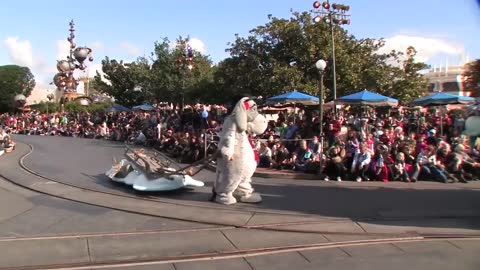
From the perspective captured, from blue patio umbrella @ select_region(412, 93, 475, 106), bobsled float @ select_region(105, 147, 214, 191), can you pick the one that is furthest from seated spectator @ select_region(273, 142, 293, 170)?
blue patio umbrella @ select_region(412, 93, 475, 106)

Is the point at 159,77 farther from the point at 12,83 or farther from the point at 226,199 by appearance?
the point at 12,83

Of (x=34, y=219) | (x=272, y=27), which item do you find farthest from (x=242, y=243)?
(x=272, y=27)

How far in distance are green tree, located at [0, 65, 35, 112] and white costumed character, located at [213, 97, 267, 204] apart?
86459mm

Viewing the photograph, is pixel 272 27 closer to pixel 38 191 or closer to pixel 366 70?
pixel 366 70

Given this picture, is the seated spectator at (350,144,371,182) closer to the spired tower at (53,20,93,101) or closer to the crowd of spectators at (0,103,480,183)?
the crowd of spectators at (0,103,480,183)

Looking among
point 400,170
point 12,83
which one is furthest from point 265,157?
point 12,83

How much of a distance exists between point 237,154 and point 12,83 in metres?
93.2

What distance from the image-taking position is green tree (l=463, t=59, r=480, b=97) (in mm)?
8828

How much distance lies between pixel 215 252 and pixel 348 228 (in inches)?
94.5

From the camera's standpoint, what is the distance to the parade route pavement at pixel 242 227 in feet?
21.6

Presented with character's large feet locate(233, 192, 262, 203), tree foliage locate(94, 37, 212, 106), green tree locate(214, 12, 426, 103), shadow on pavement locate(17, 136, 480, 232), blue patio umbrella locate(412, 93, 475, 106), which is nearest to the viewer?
shadow on pavement locate(17, 136, 480, 232)

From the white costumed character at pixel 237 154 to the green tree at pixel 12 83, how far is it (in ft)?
284

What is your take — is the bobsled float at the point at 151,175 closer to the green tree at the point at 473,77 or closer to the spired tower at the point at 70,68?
the green tree at the point at 473,77

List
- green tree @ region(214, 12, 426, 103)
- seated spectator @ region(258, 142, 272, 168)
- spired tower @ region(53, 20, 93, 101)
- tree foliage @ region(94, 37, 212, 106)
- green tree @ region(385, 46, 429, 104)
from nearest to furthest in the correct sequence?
seated spectator @ region(258, 142, 272, 168) → green tree @ region(214, 12, 426, 103) → green tree @ region(385, 46, 429, 104) → tree foliage @ region(94, 37, 212, 106) → spired tower @ region(53, 20, 93, 101)
